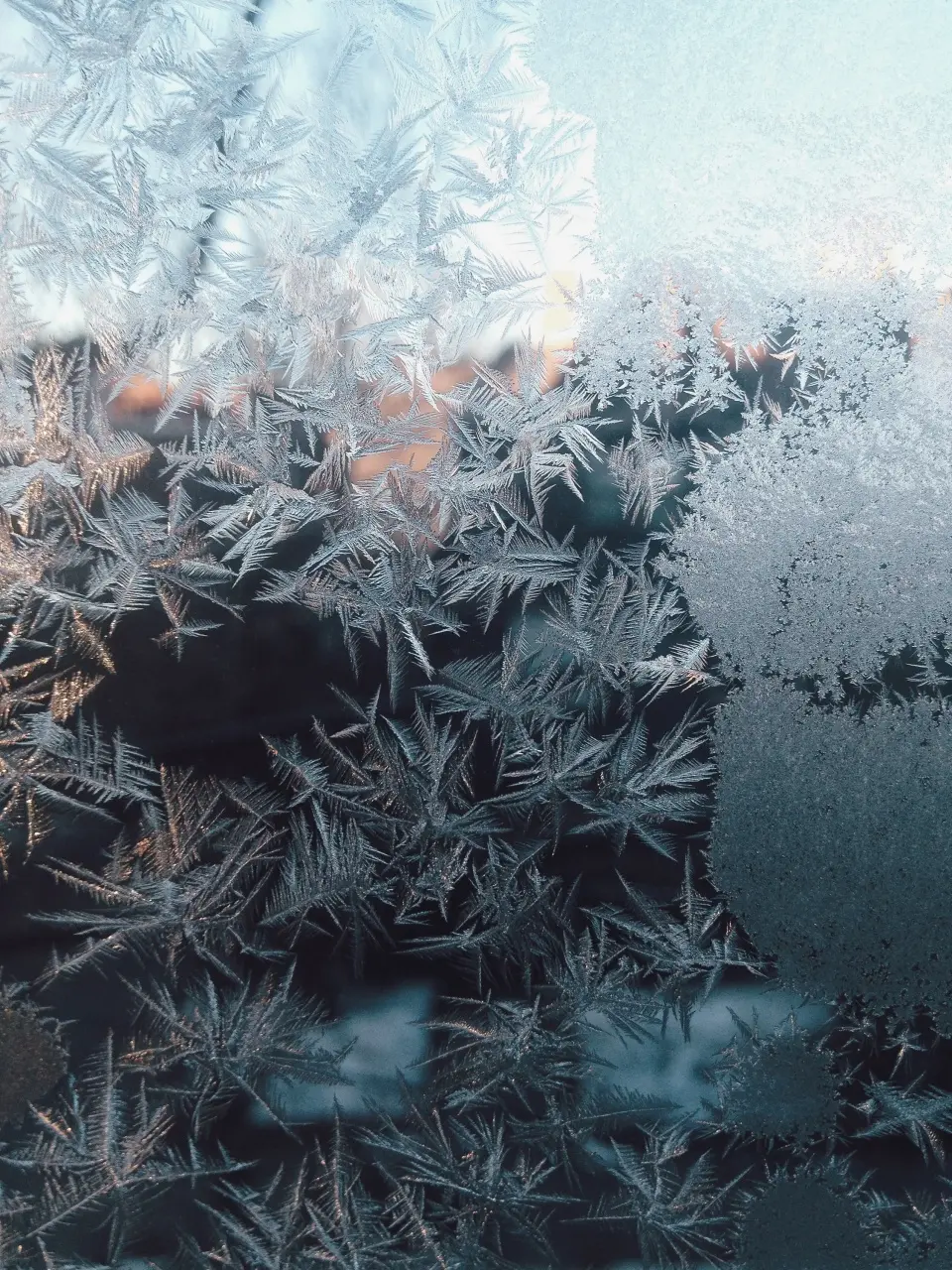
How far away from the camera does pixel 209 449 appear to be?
0.61 m

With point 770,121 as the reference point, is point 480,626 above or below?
below

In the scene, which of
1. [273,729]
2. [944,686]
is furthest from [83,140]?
[944,686]

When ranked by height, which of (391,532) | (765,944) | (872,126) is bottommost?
(765,944)

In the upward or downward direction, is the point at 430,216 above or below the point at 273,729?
above

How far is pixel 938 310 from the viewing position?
23.2 inches

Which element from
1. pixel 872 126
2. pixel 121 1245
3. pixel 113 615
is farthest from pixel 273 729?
pixel 872 126

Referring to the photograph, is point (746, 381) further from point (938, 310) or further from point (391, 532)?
point (391, 532)

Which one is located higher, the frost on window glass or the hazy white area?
the hazy white area

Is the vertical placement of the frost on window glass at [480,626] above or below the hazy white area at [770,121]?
below

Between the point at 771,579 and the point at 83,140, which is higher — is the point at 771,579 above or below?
below

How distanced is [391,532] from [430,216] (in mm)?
262

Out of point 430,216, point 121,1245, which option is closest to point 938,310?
point 430,216

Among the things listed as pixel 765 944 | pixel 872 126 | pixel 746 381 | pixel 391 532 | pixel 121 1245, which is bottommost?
pixel 121 1245

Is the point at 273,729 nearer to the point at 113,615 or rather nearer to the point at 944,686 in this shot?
the point at 113,615
